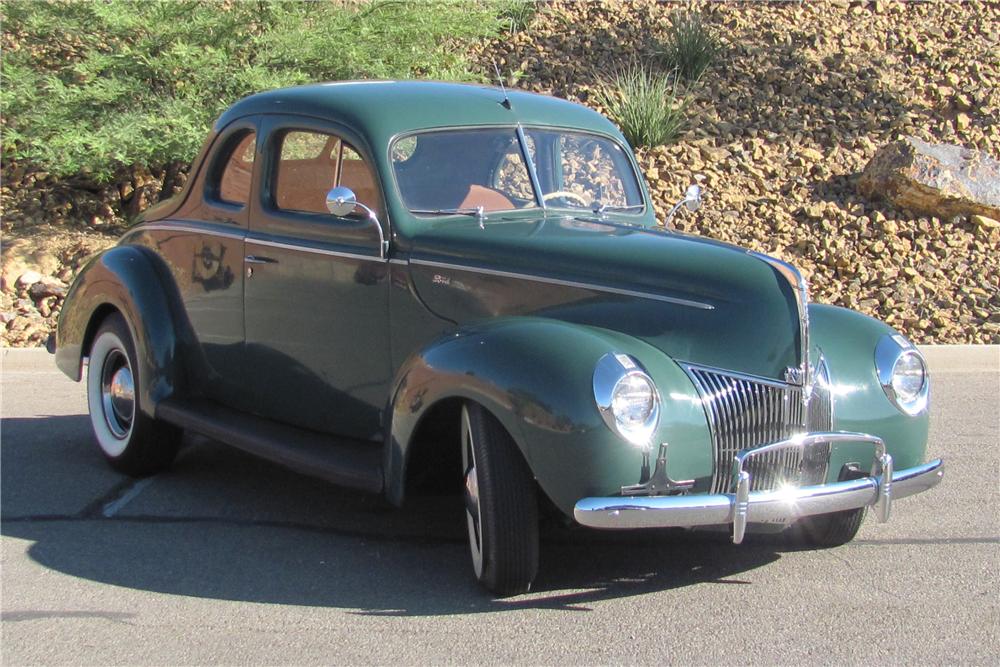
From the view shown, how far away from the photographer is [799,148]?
11.4 m

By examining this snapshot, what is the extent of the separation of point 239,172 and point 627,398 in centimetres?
262

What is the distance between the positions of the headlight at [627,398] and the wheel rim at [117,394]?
3028 millimetres

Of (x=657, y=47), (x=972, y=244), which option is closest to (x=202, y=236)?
(x=972, y=244)

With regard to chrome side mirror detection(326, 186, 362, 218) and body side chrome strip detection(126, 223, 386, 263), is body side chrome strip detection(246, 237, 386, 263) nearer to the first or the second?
body side chrome strip detection(126, 223, 386, 263)

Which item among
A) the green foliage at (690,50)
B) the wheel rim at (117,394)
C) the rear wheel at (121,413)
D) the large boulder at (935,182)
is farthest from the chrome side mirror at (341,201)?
the green foliage at (690,50)

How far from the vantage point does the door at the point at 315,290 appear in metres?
4.97

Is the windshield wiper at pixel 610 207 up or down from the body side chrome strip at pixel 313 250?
up

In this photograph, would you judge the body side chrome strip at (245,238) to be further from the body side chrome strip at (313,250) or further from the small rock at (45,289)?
the small rock at (45,289)

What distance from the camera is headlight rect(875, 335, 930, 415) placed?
4496mm

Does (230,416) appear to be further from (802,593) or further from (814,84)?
(814,84)

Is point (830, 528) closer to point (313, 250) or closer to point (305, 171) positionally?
point (313, 250)

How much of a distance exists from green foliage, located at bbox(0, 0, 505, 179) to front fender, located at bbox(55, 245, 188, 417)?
3.62 metres

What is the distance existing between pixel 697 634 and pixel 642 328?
3.40 ft

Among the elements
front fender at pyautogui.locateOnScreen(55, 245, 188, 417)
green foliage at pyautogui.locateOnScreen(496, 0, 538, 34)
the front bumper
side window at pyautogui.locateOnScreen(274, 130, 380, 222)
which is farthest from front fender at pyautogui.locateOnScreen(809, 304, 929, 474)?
green foliage at pyautogui.locateOnScreen(496, 0, 538, 34)
